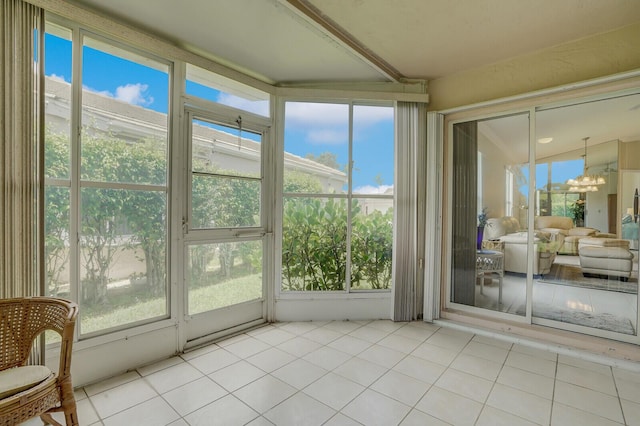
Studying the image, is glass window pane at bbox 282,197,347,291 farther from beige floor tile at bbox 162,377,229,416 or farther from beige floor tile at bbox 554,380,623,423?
beige floor tile at bbox 554,380,623,423

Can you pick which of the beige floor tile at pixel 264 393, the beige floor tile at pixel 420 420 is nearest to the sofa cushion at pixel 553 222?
the beige floor tile at pixel 420 420

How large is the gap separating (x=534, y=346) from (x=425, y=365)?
120 cm

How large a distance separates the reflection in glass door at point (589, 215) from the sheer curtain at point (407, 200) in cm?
116

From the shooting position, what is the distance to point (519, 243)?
124 inches

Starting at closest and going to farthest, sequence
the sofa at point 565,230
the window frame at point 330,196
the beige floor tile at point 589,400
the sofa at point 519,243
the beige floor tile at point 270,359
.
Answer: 1. the beige floor tile at point 589,400
2. the beige floor tile at point 270,359
3. the sofa at point 565,230
4. the sofa at point 519,243
5. the window frame at point 330,196

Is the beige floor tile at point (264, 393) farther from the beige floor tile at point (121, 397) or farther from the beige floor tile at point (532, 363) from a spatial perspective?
the beige floor tile at point (532, 363)

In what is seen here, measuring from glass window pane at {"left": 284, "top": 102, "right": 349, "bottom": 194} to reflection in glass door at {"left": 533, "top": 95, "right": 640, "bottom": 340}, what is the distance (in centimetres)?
201

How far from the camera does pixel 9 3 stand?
1833 millimetres

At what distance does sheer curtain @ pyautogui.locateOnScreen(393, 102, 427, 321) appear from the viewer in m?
3.43

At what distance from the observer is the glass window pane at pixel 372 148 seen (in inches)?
139

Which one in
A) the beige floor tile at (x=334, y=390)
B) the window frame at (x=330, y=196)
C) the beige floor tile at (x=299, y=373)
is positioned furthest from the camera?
the window frame at (x=330, y=196)

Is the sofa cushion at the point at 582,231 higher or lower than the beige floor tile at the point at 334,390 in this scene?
higher

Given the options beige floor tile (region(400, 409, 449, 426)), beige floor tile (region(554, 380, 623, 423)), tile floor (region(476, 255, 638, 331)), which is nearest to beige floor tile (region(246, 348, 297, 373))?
beige floor tile (region(400, 409, 449, 426))

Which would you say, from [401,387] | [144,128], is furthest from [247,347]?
[144,128]
